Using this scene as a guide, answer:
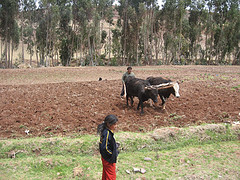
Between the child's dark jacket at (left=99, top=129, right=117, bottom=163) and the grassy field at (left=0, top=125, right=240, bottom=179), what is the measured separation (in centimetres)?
150

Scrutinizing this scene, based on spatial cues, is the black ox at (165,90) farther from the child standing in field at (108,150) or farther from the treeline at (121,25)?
the treeline at (121,25)

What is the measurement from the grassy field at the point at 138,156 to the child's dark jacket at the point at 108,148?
4.93ft

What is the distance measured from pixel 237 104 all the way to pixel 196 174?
258 inches

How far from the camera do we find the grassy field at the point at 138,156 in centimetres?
588

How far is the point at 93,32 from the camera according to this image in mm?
44000

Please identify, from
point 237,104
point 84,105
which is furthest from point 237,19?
point 84,105

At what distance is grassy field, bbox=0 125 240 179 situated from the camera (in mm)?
5879

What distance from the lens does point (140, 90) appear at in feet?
34.1

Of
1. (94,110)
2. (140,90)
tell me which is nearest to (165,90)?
(140,90)

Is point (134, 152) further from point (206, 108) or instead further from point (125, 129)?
point (206, 108)

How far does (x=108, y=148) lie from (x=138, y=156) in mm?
2552

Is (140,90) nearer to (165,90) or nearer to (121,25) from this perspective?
(165,90)

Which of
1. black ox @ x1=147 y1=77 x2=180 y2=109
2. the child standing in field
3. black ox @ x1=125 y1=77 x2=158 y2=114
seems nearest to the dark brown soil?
black ox @ x1=147 y1=77 x2=180 y2=109

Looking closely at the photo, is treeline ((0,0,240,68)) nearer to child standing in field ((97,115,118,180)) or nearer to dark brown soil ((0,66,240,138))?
dark brown soil ((0,66,240,138))
